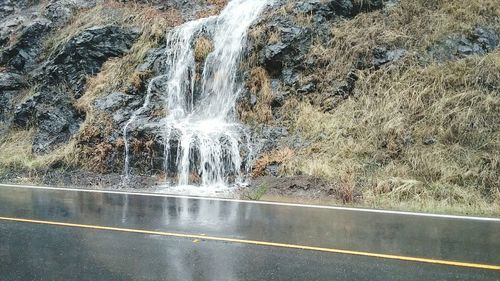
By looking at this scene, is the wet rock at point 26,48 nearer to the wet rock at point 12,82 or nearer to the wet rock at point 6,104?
the wet rock at point 12,82

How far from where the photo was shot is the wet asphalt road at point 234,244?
17.5 feet

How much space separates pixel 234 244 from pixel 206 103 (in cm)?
982

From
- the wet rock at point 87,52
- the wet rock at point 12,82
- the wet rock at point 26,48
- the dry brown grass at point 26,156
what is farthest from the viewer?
the wet rock at point 26,48

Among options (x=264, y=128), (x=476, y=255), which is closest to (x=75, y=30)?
(x=264, y=128)

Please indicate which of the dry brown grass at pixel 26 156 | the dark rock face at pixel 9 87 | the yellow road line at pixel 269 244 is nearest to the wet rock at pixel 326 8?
the dry brown grass at pixel 26 156

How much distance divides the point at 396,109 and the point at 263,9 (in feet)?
23.5

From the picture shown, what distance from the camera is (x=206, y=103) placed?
15883 mm

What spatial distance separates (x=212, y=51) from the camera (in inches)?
658

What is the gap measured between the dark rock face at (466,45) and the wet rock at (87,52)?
11.9 metres

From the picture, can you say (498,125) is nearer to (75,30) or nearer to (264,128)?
(264,128)

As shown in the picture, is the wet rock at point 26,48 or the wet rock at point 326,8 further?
the wet rock at point 26,48

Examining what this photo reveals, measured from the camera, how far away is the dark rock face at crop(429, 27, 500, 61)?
13.3 metres

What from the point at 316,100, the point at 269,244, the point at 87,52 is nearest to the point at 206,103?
the point at 316,100

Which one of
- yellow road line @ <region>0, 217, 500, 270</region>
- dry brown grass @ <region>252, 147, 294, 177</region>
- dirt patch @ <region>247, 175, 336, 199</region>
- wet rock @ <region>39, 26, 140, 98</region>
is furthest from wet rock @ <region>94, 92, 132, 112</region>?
yellow road line @ <region>0, 217, 500, 270</region>
